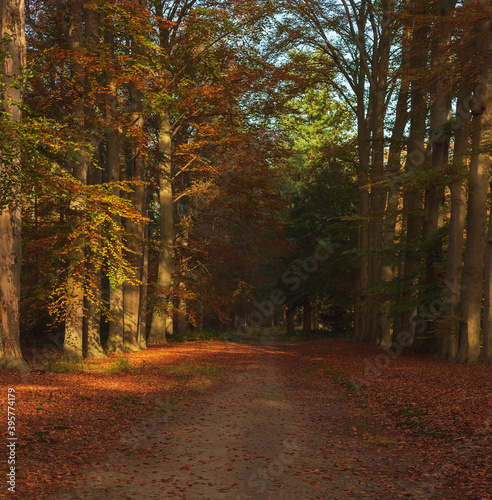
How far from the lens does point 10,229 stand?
1218 centimetres

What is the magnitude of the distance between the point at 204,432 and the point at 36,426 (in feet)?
8.96

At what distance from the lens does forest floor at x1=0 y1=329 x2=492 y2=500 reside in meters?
5.91

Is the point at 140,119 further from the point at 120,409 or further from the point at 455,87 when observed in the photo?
the point at 120,409

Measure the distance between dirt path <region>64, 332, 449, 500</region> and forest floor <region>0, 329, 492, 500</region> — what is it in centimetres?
3

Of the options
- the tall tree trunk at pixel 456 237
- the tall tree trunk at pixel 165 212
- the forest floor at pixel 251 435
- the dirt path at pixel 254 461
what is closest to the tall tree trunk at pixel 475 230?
the tall tree trunk at pixel 456 237

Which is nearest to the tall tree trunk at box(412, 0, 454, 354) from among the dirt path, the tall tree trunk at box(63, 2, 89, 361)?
the dirt path

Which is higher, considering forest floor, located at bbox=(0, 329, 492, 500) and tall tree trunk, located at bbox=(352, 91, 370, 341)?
tall tree trunk, located at bbox=(352, 91, 370, 341)

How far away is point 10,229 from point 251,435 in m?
7.91

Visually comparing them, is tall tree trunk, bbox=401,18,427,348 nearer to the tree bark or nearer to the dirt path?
the tree bark

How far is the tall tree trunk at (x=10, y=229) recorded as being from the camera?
1198cm

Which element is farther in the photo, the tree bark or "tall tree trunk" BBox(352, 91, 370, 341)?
"tall tree trunk" BBox(352, 91, 370, 341)

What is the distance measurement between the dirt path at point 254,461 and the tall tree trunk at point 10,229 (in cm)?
482

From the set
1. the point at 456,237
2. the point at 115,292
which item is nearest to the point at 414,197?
the point at 456,237

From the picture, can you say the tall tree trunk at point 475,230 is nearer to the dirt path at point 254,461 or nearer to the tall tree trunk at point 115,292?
the dirt path at point 254,461
